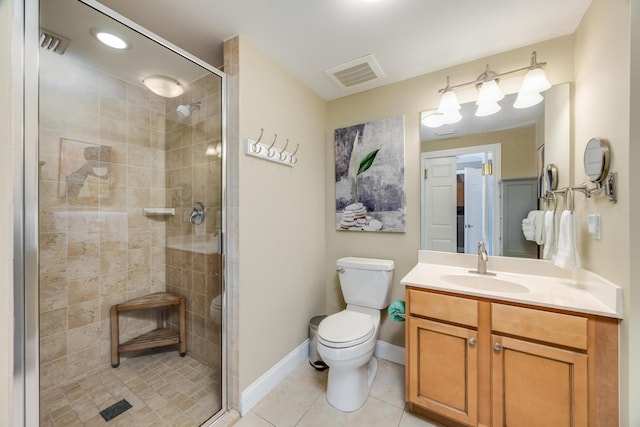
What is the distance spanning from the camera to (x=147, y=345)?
5.84ft

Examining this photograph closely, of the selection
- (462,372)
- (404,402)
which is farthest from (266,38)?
(404,402)

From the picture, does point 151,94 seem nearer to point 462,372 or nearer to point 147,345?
point 147,345

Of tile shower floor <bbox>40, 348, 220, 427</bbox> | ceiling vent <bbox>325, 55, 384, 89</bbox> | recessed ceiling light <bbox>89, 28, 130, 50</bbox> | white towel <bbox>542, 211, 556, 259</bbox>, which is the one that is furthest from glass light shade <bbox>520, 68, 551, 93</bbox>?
tile shower floor <bbox>40, 348, 220, 427</bbox>

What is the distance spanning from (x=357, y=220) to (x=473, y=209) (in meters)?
0.87

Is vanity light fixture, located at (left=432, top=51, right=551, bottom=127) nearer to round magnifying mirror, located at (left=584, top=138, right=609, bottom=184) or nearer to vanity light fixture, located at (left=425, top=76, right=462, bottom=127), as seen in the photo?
vanity light fixture, located at (left=425, top=76, right=462, bottom=127)

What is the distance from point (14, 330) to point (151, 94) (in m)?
1.54

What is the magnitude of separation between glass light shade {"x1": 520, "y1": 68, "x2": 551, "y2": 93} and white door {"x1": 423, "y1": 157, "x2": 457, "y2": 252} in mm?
562

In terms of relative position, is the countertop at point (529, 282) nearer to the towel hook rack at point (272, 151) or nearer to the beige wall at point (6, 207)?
the towel hook rack at point (272, 151)

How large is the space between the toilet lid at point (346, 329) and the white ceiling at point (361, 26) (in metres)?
1.83

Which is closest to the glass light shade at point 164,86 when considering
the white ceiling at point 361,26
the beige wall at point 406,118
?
the white ceiling at point 361,26

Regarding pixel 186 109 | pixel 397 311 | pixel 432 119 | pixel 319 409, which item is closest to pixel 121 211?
pixel 186 109

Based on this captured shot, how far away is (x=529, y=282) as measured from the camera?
4.71 feet

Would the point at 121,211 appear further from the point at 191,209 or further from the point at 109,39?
the point at 109,39

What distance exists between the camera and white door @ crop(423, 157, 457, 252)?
1805 millimetres
